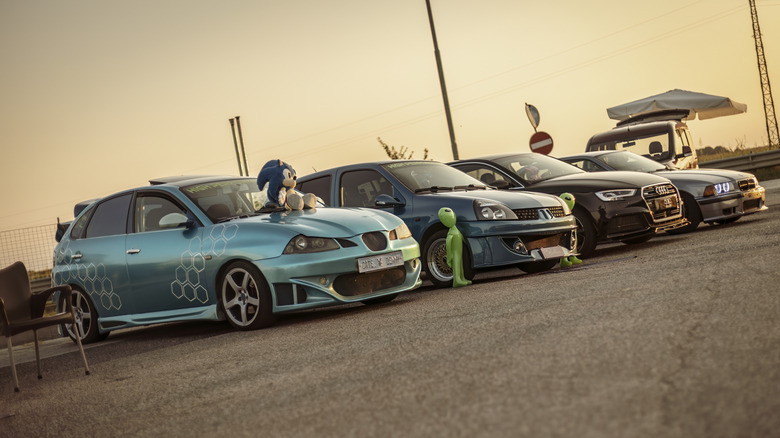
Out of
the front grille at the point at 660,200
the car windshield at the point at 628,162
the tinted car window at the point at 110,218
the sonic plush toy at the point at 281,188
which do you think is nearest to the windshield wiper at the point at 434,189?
the sonic plush toy at the point at 281,188

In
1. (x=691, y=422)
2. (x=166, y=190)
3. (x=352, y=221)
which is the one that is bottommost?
(x=691, y=422)

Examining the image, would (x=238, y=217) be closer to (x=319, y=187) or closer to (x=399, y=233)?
(x=399, y=233)

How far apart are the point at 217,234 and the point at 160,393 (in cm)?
309

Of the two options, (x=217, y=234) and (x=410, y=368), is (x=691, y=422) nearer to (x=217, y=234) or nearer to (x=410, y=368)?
(x=410, y=368)

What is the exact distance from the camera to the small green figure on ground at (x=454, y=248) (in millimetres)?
10000

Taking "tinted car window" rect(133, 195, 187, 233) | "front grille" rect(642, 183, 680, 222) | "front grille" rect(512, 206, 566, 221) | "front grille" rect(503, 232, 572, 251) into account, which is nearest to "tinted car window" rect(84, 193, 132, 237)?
"tinted car window" rect(133, 195, 187, 233)

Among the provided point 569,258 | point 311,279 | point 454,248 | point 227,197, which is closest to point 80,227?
point 227,197

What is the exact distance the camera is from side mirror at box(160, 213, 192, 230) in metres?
9.06

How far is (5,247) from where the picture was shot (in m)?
20.6

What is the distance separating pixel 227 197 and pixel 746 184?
8.15 meters

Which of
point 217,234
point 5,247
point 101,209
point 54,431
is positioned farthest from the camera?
point 5,247

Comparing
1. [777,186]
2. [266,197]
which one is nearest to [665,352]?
[266,197]

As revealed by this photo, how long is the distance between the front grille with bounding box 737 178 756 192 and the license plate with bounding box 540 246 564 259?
15.1ft

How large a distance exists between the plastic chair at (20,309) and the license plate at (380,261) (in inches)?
104
